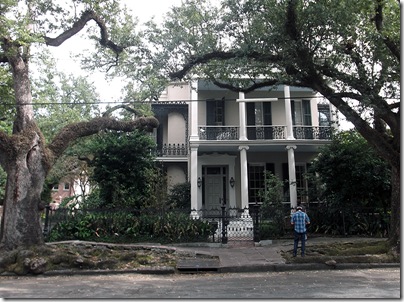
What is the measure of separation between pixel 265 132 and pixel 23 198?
13.1 meters

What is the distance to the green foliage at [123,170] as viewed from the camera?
1523 cm

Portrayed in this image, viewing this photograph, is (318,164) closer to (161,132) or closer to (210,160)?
(210,160)

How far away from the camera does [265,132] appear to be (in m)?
19.6

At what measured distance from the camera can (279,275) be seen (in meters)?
8.76

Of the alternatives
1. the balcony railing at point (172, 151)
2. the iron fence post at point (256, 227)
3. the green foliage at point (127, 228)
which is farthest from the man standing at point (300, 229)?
the balcony railing at point (172, 151)

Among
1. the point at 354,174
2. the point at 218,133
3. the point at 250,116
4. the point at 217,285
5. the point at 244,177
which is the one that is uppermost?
the point at 250,116

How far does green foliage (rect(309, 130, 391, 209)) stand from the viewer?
1392 centimetres

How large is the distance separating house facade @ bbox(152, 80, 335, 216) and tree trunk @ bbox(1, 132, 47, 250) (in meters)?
8.61

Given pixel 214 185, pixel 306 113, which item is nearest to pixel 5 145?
pixel 214 185

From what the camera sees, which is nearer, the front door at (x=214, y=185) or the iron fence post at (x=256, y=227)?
the iron fence post at (x=256, y=227)

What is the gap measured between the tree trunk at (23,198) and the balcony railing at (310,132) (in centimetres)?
1346

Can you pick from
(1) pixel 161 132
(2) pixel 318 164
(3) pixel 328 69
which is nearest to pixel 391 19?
(3) pixel 328 69

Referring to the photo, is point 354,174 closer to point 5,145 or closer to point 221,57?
point 221,57

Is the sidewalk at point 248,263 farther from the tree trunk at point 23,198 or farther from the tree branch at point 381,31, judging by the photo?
the tree branch at point 381,31
